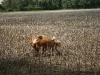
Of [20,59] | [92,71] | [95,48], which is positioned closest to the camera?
[92,71]

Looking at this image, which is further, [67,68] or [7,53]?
[7,53]

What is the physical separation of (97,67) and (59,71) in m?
0.76

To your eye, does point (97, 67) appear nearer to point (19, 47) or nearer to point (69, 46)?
point (69, 46)

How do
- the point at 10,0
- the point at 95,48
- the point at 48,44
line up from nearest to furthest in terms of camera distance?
the point at 48,44
the point at 95,48
the point at 10,0

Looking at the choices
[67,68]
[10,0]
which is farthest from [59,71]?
[10,0]

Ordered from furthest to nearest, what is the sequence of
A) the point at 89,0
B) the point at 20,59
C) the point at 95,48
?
the point at 89,0 → the point at 95,48 → the point at 20,59

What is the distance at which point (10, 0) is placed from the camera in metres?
93.8

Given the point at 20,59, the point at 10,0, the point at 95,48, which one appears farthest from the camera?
the point at 10,0

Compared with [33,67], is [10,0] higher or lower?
lower

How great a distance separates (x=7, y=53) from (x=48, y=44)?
1.02 m

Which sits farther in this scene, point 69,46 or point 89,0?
point 89,0

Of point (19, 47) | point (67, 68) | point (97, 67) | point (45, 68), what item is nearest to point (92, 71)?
point (97, 67)

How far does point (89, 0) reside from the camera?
259ft

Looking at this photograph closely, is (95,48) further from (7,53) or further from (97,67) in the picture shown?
(7,53)
